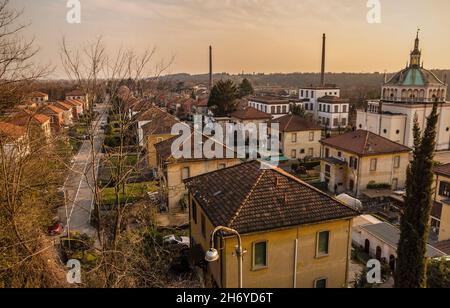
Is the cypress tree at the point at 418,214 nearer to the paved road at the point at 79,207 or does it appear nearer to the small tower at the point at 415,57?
the paved road at the point at 79,207

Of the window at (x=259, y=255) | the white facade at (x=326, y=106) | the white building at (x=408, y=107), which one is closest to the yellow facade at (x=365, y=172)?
the white building at (x=408, y=107)

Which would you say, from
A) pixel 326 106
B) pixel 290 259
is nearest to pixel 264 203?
pixel 290 259

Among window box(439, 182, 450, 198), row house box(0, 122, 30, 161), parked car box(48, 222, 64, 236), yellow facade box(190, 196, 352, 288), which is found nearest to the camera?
yellow facade box(190, 196, 352, 288)

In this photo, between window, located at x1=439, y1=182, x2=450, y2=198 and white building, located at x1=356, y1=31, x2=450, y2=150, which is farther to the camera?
white building, located at x1=356, y1=31, x2=450, y2=150

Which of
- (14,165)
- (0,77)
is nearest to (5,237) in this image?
(14,165)

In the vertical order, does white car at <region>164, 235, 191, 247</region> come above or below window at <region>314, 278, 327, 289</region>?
below

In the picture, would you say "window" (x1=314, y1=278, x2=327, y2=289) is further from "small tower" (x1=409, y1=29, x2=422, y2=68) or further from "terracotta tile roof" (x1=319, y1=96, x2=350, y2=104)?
"terracotta tile roof" (x1=319, y1=96, x2=350, y2=104)

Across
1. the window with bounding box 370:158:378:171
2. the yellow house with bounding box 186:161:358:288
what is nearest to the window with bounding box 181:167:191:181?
the yellow house with bounding box 186:161:358:288
